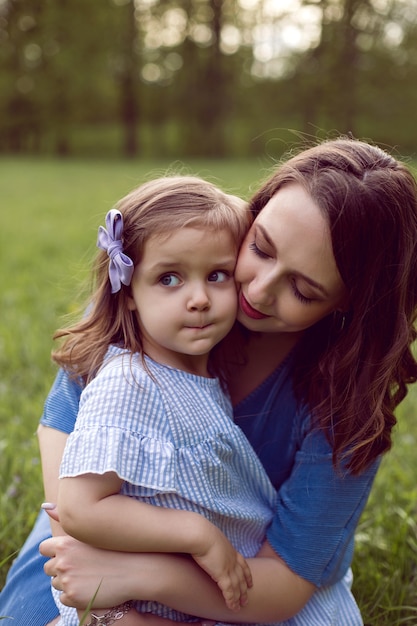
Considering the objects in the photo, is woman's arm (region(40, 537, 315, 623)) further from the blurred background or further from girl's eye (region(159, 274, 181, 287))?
the blurred background

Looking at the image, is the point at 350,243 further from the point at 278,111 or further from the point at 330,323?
the point at 278,111

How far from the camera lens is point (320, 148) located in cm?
184

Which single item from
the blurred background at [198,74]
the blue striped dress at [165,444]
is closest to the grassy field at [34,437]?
the blue striped dress at [165,444]

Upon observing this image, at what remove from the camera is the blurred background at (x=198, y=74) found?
26.6 metres

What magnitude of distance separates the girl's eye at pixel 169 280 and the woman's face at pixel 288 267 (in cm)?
15

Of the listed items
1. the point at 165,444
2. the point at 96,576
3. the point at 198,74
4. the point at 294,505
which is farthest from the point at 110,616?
the point at 198,74

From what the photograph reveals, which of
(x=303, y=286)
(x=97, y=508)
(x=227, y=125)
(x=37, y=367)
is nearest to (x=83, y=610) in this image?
(x=97, y=508)

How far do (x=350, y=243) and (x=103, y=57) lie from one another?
2669 cm

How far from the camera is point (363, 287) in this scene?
177 cm

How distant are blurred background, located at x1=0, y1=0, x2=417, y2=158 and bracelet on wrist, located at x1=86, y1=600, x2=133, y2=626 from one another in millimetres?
25739

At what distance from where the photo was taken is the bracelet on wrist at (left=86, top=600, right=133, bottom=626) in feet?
5.38

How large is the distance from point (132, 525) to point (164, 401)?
0.85ft

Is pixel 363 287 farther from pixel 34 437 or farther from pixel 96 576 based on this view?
pixel 34 437

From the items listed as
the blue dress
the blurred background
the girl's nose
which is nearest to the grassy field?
the blue dress
